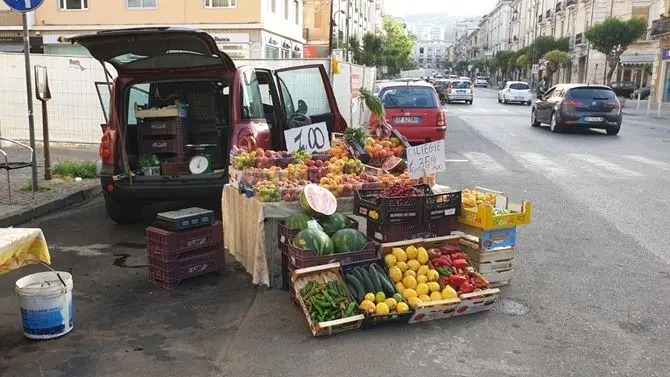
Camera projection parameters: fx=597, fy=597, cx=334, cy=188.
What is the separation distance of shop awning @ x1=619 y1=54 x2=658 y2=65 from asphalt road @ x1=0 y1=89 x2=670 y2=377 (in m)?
44.2

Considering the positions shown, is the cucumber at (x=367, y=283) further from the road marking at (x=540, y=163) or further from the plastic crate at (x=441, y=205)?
the road marking at (x=540, y=163)

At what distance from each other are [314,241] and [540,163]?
8998 mm

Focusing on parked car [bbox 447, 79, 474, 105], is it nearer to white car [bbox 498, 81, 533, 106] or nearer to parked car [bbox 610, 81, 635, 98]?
white car [bbox 498, 81, 533, 106]

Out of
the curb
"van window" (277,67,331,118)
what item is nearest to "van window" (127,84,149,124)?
the curb

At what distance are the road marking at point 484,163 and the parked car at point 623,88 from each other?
122 feet

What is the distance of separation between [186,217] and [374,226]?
1633 mm

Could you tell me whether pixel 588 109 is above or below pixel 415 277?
above

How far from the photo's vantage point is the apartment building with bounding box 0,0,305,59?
28922 mm

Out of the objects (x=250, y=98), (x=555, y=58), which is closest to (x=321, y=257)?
(x=250, y=98)

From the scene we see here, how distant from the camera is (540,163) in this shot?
1245 centimetres

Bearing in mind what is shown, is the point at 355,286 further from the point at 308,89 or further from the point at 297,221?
the point at 308,89

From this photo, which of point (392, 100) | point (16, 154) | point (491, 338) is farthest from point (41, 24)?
point (491, 338)

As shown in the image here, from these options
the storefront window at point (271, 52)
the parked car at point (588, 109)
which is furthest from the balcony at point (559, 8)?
the parked car at point (588, 109)

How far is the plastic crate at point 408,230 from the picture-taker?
5051 mm
